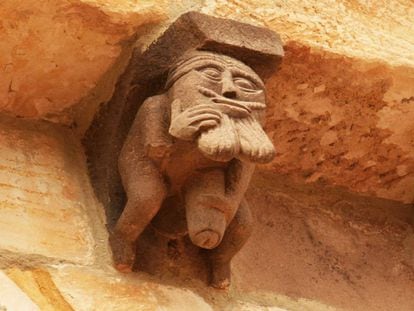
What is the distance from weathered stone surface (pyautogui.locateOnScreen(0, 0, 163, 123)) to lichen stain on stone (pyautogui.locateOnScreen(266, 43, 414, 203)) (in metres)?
0.32

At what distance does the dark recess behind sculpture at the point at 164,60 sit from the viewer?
2174 mm

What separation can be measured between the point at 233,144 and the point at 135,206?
0.88 ft

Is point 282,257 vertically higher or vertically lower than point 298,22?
lower

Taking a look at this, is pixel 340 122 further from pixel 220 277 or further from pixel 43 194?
pixel 43 194

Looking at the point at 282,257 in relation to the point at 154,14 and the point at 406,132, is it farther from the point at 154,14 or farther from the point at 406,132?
the point at 154,14

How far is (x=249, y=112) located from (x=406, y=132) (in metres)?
0.57

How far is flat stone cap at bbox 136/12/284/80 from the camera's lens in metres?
2.17

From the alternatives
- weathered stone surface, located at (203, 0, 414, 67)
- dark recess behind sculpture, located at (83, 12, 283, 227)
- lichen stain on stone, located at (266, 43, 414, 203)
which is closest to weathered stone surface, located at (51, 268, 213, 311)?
dark recess behind sculpture, located at (83, 12, 283, 227)

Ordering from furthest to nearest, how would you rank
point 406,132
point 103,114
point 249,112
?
point 406,132, point 103,114, point 249,112

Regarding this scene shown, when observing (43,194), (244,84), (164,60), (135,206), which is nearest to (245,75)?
(244,84)

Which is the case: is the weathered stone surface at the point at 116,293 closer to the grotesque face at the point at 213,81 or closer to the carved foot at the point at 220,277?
the carved foot at the point at 220,277

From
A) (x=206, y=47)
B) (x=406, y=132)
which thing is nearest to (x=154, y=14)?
(x=206, y=47)

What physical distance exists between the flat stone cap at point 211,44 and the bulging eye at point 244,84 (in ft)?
0.29

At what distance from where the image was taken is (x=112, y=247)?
2131 millimetres
